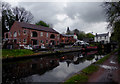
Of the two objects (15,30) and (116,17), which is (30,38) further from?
(116,17)

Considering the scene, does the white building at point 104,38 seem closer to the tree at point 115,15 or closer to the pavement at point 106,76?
A: the tree at point 115,15

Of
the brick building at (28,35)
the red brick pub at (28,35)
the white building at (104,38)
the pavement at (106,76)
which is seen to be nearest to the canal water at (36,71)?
the pavement at (106,76)

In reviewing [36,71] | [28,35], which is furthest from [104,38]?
[36,71]

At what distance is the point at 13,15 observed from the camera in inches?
1596

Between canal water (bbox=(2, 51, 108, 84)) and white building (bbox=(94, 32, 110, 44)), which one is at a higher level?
white building (bbox=(94, 32, 110, 44))

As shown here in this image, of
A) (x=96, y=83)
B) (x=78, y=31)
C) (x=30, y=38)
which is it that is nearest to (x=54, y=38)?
(x=30, y=38)

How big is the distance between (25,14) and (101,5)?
1675 inches

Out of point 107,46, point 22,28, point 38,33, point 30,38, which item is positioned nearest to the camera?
point 22,28

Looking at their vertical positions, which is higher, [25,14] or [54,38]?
[25,14]

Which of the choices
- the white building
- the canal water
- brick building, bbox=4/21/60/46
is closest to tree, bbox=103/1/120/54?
the canal water

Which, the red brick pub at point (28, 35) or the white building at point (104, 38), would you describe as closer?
the red brick pub at point (28, 35)

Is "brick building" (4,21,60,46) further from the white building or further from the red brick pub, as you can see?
the white building

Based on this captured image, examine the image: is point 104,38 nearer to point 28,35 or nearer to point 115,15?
point 115,15

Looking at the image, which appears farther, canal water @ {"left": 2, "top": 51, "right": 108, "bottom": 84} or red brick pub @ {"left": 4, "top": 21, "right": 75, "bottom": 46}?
red brick pub @ {"left": 4, "top": 21, "right": 75, "bottom": 46}
